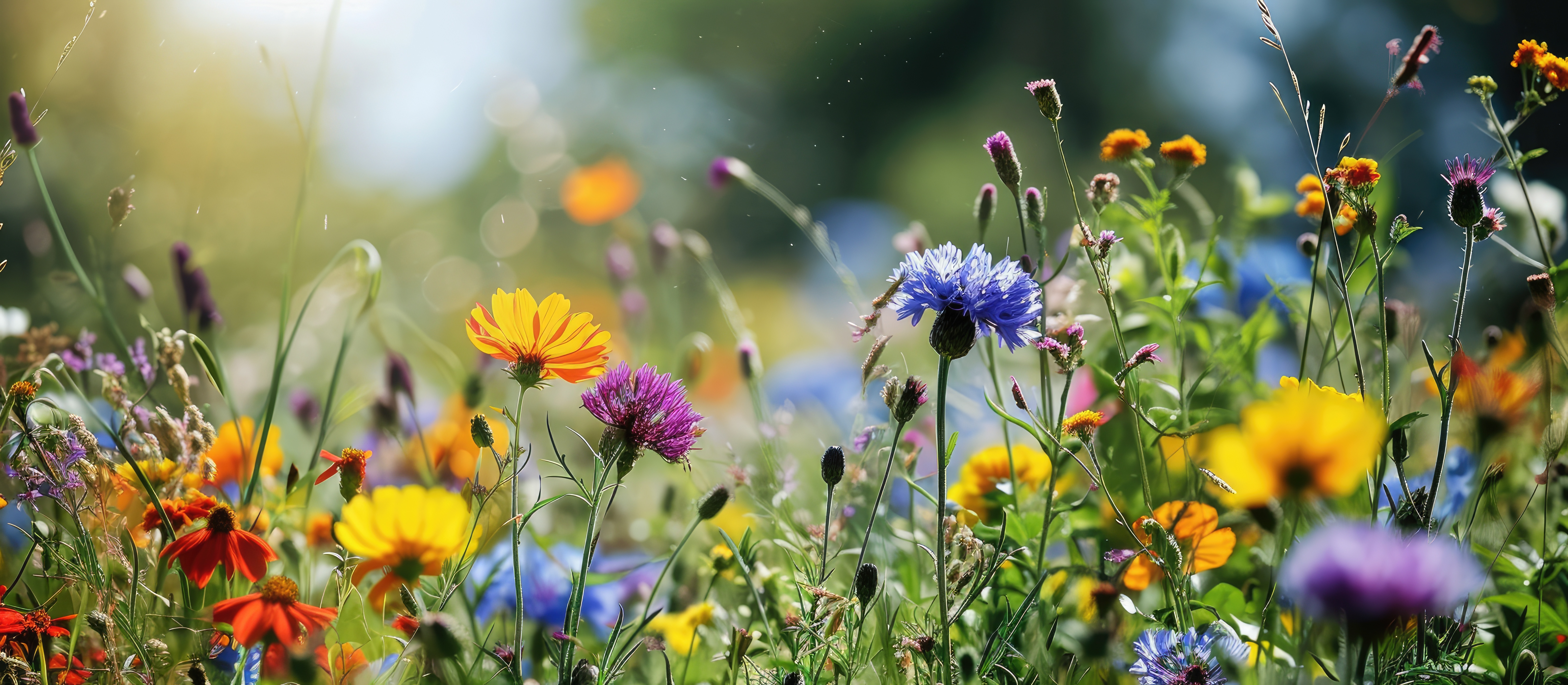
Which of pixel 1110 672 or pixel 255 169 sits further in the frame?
pixel 255 169

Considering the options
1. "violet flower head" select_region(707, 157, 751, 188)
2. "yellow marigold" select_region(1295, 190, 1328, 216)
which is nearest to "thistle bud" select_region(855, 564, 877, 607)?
"yellow marigold" select_region(1295, 190, 1328, 216)

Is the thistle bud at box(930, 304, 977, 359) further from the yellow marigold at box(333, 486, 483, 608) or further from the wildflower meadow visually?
the yellow marigold at box(333, 486, 483, 608)

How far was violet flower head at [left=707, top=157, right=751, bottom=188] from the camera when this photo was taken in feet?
2.43

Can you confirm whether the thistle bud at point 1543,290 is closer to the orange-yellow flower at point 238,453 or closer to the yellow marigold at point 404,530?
the yellow marigold at point 404,530

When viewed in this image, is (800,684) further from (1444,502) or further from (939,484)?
(1444,502)

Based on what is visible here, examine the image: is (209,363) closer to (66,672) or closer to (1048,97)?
(66,672)

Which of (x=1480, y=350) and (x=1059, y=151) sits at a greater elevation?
(x=1480, y=350)

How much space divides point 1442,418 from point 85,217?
1.72 meters

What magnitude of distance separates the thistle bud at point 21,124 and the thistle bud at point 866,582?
48cm

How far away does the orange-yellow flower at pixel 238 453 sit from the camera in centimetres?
55

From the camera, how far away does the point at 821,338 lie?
1812 mm

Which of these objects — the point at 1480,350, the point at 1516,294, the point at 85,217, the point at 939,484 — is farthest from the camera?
the point at 85,217

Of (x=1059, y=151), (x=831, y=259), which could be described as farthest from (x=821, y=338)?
(x=1059, y=151)

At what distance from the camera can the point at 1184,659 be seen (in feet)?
1.19
